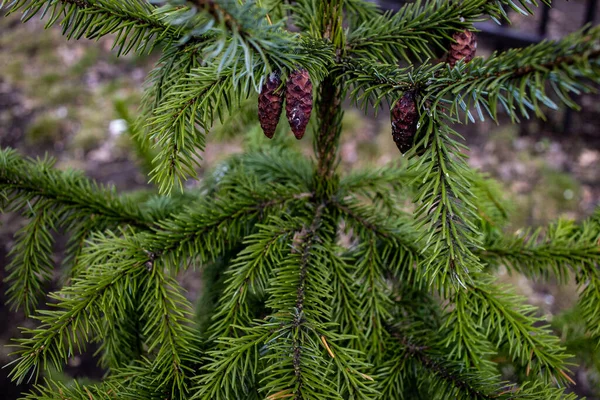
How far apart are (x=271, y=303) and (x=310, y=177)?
0.47 m

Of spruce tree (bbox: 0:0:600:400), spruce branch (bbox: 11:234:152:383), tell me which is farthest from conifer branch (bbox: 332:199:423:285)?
spruce branch (bbox: 11:234:152:383)

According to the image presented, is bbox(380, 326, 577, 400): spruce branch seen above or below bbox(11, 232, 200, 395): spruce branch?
above

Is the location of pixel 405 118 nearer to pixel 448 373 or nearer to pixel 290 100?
pixel 290 100

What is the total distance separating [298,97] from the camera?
70 centimetres

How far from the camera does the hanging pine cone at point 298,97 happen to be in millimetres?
696

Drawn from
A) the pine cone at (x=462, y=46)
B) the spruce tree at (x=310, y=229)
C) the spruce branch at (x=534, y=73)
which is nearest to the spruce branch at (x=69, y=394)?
the spruce tree at (x=310, y=229)

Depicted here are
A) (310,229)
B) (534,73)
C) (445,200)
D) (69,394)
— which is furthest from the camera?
(310,229)

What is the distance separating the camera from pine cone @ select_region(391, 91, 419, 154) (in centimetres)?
70

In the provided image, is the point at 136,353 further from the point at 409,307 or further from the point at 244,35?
the point at 244,35

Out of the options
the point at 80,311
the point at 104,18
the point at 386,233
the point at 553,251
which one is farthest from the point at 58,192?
the point at 553,251

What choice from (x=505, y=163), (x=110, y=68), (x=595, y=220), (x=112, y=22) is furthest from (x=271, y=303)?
(x=110, y=68)

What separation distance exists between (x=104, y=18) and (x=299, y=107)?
366 millimetres

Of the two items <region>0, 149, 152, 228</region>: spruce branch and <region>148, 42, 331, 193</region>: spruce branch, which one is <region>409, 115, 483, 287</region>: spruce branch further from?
<region>0, 149, 152, 228</region>: spruce branch

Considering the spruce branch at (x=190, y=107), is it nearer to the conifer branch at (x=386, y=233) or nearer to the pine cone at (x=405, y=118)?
the pine cone at (x=405, y=118)
